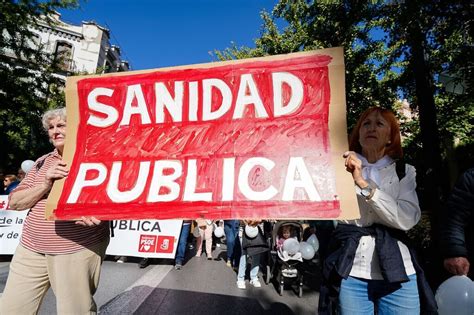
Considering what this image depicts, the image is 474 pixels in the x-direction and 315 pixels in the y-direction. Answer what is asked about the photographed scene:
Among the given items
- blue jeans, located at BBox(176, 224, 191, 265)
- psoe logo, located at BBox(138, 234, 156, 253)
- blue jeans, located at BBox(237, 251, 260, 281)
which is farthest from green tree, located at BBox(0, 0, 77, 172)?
blue jeans, located at BBox(237, 251, 260, 281)

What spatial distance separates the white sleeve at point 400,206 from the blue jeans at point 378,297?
12.1 inches

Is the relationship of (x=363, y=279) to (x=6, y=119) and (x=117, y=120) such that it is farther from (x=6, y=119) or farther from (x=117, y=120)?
(x=6, y=119)

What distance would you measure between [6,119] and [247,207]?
11.1 meters

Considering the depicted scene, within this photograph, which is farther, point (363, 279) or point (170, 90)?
point (170, 90)

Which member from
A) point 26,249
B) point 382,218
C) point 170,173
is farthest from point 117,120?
point 382,218

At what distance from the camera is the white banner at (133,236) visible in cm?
642

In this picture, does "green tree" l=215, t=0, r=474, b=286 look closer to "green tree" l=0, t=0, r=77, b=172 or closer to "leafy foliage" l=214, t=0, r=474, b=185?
"leafy foliage" l=214, t=0, r=474, b=185

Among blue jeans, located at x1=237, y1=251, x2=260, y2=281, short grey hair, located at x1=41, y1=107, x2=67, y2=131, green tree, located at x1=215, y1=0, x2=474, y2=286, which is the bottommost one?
blue jeans, located at x1=237, y1=251, x2=260, y2=281

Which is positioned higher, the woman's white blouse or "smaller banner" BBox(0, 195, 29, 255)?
the woman's white blouse

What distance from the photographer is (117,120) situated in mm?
2125

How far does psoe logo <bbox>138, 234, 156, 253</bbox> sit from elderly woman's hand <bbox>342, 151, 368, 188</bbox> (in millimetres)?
5832

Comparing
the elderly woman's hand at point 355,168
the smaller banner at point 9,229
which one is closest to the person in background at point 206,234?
the smaller banner at point 9,229

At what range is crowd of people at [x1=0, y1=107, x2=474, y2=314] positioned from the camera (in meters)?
1.65

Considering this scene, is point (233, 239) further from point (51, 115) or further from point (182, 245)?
point (51, 115)
